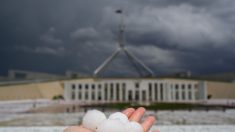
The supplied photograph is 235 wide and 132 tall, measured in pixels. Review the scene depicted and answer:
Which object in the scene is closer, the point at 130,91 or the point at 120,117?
the point at 120,117

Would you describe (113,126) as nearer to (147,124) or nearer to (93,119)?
(93,119)

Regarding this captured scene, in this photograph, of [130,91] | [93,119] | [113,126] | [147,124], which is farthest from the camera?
[130,91]

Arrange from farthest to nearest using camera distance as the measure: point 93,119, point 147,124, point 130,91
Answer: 1. point 130,91
2. point 147,124
3. point 93,119

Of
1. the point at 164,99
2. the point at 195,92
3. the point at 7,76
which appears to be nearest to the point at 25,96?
the point at 7,76

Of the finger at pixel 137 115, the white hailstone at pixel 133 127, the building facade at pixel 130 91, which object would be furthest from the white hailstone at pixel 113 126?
the building facade at pixel 130 91

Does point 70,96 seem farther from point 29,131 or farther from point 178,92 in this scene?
point 29,131

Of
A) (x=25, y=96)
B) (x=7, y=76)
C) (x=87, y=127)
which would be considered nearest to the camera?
(x=87, y=127)

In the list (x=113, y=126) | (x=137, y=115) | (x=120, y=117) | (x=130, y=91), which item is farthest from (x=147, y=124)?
(x=130, y=91)
